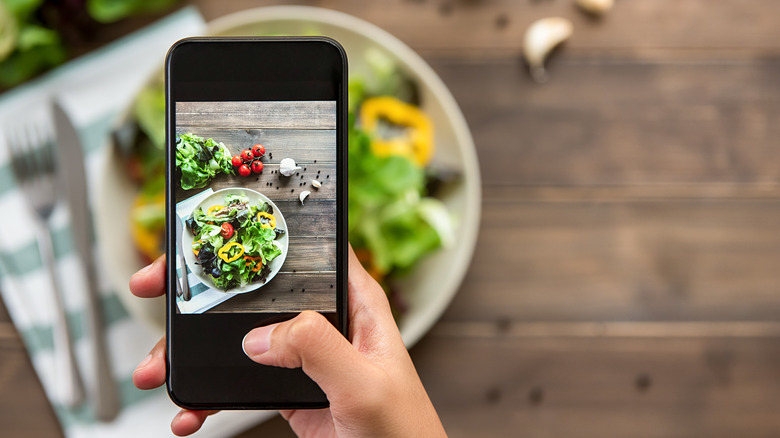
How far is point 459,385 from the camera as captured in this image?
896mm

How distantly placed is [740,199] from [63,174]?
108 centimetres

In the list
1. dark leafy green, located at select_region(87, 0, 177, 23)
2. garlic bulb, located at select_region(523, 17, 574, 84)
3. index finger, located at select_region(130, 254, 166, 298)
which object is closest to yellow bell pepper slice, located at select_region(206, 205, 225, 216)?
index finger, located at select_region(130, 254, 166, 298)

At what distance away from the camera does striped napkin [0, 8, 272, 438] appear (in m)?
0.81

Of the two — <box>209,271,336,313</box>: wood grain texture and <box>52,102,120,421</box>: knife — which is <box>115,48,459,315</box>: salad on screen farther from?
<box>209,271,336,313</box>: wood grain texture

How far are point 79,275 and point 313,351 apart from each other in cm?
52

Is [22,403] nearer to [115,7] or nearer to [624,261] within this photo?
[115,7]

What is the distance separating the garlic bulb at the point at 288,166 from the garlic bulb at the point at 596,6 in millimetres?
651

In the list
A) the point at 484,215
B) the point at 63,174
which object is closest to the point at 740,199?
the point at 484,215

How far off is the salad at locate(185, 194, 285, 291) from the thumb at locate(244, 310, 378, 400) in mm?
56

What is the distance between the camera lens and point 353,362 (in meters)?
0.50

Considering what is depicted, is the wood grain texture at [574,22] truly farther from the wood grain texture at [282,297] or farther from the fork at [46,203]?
the wood grain texture at [282,297]

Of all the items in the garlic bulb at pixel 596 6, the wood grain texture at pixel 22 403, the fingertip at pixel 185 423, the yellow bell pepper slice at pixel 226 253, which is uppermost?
the garlic bulb at pixel 596 6

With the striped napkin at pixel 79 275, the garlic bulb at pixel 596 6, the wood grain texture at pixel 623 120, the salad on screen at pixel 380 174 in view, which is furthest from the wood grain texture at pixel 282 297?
the garlic bulb at pixel 596 6

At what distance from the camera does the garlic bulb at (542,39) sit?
0.89 metres
